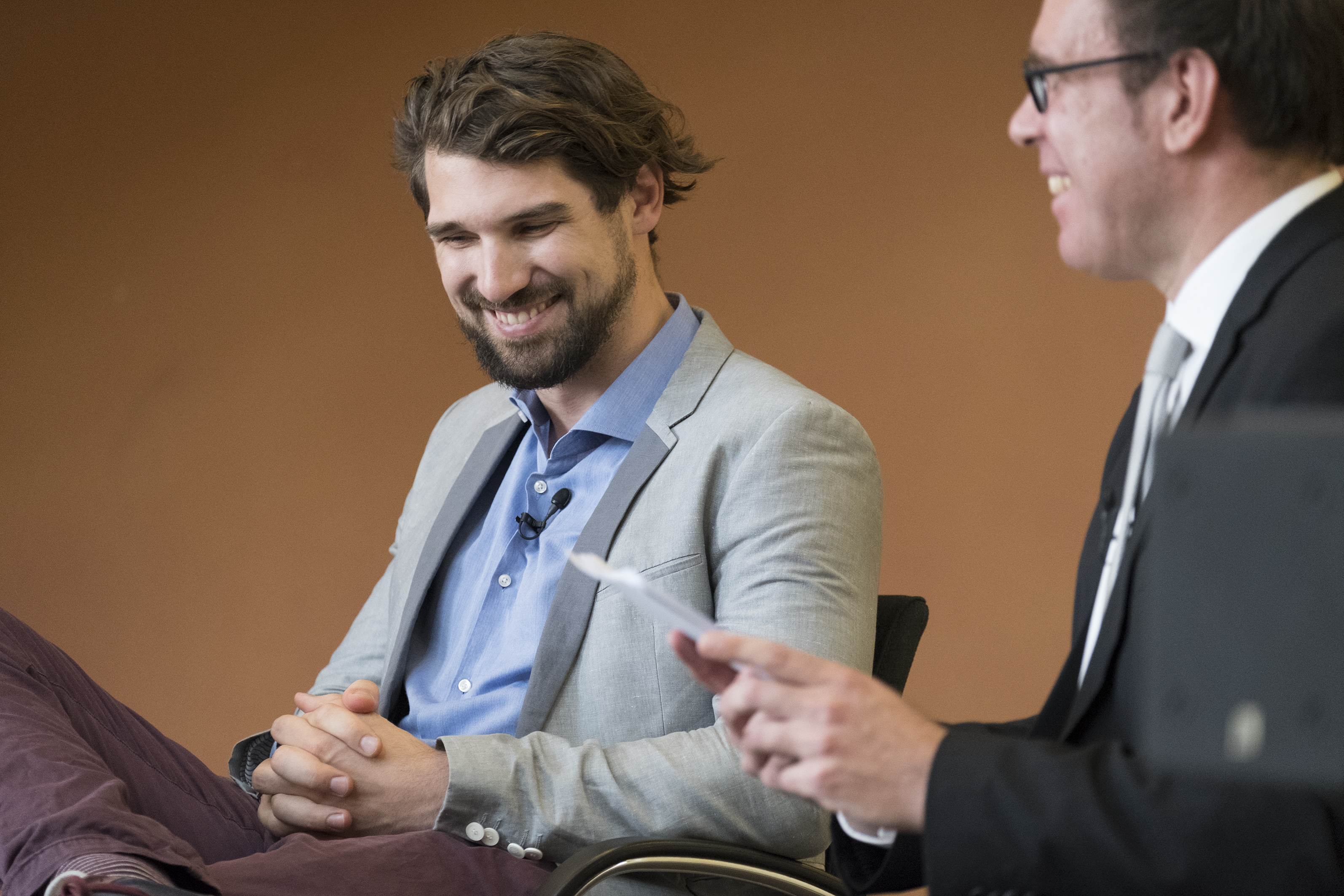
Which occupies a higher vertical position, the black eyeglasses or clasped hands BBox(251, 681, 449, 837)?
the black eyeglasses

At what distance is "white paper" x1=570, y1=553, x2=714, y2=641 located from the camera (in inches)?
36.1

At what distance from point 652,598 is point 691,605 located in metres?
0.84

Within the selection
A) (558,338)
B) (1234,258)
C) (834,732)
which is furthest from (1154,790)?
(558,338)

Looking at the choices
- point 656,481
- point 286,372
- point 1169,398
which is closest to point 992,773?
point 1169,398

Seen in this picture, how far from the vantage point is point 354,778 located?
67.9 inches

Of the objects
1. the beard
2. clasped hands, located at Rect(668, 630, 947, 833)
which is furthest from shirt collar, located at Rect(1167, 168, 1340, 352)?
the beard

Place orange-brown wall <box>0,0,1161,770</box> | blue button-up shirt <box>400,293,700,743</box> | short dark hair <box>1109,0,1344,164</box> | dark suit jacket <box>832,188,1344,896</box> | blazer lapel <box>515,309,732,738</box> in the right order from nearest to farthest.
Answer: dark suit jacket <box>832,188,1344,896</box> < short dark hair <box>1109,0,1344,164</box> < blazer lapel <box>515,309,732,738</box> < blue button-up shirt <box>400,293,700,743</box> < orange-brown wall <box>0,0,1161,770</box>

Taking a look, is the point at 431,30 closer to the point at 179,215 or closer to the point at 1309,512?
the point at 179,215

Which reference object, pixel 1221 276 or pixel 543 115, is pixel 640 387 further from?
pixel 1221 276

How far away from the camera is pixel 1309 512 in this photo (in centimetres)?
75

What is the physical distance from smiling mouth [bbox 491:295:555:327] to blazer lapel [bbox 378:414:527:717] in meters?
0.24

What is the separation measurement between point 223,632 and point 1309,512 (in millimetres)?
3761

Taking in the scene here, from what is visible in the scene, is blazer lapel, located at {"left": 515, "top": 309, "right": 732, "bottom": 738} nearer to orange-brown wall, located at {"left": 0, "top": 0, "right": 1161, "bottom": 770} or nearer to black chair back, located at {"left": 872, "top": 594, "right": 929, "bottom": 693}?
black chair back, located at {"left": 872, "top": 594, "right": 929, "bottom": 693}

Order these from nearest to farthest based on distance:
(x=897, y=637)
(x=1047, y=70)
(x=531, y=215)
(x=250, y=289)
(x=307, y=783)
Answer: (x=1047, y=70)
(x=307, y=783)
(x=897, y=637)
(x=531, y=215)
(x=250, y=289)
